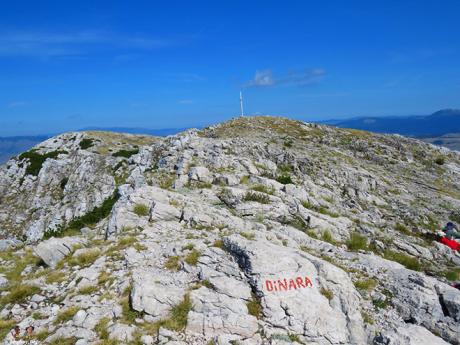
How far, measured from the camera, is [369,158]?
3844cm

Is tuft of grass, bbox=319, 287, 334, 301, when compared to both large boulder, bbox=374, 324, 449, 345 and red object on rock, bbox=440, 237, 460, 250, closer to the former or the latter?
large boulder, bbox=374, 324, 449, 345

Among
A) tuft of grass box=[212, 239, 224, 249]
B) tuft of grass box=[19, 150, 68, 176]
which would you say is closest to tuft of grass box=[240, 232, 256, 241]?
tuft of grass box=[212, 239, 224, 249]

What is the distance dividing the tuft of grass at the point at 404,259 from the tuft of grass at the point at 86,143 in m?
49.7

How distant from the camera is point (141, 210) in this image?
17344 mm

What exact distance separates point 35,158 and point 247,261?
171ft

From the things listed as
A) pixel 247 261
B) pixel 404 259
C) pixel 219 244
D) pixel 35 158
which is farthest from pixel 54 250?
pixel 35 158

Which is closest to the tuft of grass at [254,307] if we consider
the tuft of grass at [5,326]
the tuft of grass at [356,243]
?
the tuft of grass at [5,326]

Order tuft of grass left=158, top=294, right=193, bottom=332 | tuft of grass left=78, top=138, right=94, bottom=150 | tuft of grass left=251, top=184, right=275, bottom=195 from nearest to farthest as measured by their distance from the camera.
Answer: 1. tuft of grass left=158, top=294, right=193, bottom=332
2. tuft of grass left=251, top=184, right=275, bottom=195
3. tuft of grass left=78, top=138, right=94, bottom=150

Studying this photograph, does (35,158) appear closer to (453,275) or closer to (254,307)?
(254,307)

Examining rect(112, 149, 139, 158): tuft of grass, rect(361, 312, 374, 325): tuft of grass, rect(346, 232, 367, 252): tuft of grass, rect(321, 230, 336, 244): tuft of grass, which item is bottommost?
rect(346, 232, 367, 252): tuft of grass

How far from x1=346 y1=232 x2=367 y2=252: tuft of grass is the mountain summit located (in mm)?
116

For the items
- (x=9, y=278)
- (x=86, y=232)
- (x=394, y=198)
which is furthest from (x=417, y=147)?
(x=9, y=278)

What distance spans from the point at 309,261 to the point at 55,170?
47.3 m

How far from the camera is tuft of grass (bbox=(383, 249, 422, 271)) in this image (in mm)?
17859
